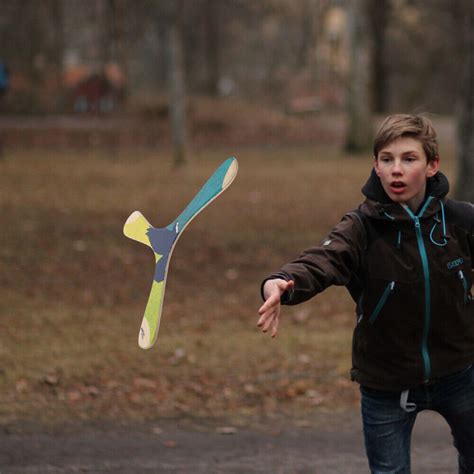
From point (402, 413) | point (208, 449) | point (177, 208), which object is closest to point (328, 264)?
point (402, 413)

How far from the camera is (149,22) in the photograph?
142ft

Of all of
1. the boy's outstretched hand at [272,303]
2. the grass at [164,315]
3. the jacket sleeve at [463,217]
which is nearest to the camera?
the boy's outstretched hand at [272,303]

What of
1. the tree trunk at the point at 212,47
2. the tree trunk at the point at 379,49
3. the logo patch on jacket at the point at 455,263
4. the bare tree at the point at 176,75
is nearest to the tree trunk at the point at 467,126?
the logo patch on jacket at the point at 455,263

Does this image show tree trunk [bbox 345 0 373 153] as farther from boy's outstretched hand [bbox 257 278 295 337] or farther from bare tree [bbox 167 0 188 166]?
boy's outstretched hand [bbox 257 278 295 337]

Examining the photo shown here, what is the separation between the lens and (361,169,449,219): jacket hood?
3.50 m

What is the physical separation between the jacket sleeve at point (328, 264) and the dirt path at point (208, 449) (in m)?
1.74

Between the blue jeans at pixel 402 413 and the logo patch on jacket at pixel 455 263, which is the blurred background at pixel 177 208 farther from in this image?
the blue jeans at pixel 402 413

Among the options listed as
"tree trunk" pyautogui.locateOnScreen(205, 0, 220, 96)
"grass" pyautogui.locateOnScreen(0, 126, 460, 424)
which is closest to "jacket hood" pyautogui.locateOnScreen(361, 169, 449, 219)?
"grass" pyautogui.locateOnScreen(0, 126, 460, 424)

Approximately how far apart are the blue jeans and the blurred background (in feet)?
5.34

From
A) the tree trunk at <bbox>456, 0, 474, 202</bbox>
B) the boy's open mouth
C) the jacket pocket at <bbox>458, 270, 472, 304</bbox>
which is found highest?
the tree trunk at <bbox>456, 0, 474, 202</bbox>

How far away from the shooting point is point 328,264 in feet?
11.2

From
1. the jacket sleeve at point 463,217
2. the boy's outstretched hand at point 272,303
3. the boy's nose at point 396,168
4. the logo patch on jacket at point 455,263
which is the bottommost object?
the boy's outstretched hand at point 272,303

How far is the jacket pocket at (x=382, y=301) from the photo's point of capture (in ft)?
11.5

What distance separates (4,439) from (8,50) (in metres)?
32.9
